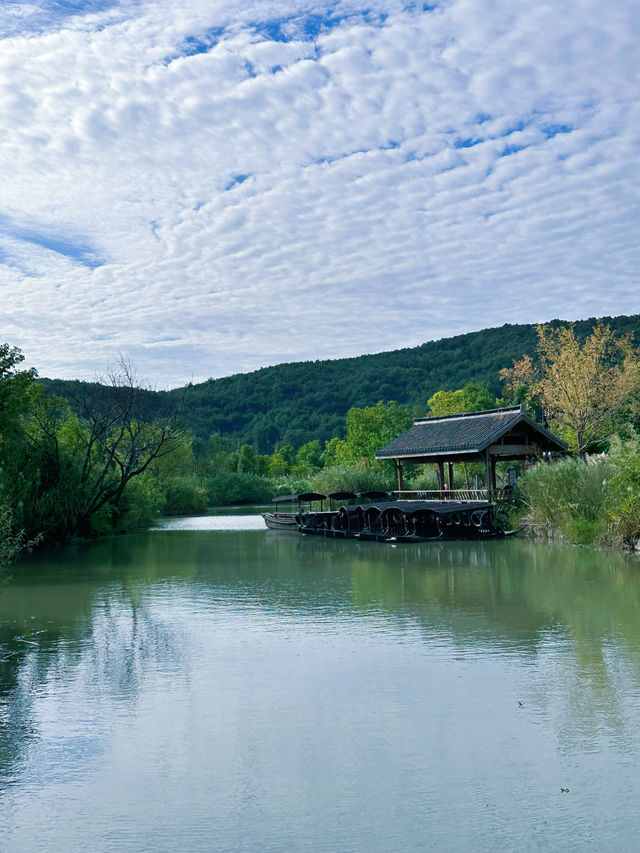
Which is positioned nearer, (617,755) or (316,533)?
(617,755)

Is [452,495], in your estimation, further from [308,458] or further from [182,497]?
[308,458]

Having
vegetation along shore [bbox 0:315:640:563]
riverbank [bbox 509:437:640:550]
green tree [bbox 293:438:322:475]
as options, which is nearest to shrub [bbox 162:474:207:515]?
vegetation along shore [bbox 0:315:640:563]

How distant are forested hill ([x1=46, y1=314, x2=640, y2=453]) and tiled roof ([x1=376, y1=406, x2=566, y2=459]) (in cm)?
4843

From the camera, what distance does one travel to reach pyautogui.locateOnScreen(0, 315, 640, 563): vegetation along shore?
80.7 feet

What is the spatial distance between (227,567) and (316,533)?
14.1m

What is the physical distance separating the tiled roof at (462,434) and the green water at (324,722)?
1411 centimetres

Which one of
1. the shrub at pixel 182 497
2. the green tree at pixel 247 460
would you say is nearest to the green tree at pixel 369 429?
the shrub at pixel 182 497

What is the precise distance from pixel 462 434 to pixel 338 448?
114ft

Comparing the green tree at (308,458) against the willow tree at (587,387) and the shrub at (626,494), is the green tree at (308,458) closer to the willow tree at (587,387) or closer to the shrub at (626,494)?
the willow tree at (587,387)

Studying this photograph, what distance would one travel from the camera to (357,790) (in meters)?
6.11

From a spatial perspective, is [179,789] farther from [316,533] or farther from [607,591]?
[316,533]

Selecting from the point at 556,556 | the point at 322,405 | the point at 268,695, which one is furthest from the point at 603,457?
the point at 322,405

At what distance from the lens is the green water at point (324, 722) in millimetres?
5539

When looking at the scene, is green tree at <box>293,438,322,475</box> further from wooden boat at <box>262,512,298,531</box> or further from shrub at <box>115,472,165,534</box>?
wooden boat at <box>262,512,298,531</box>
